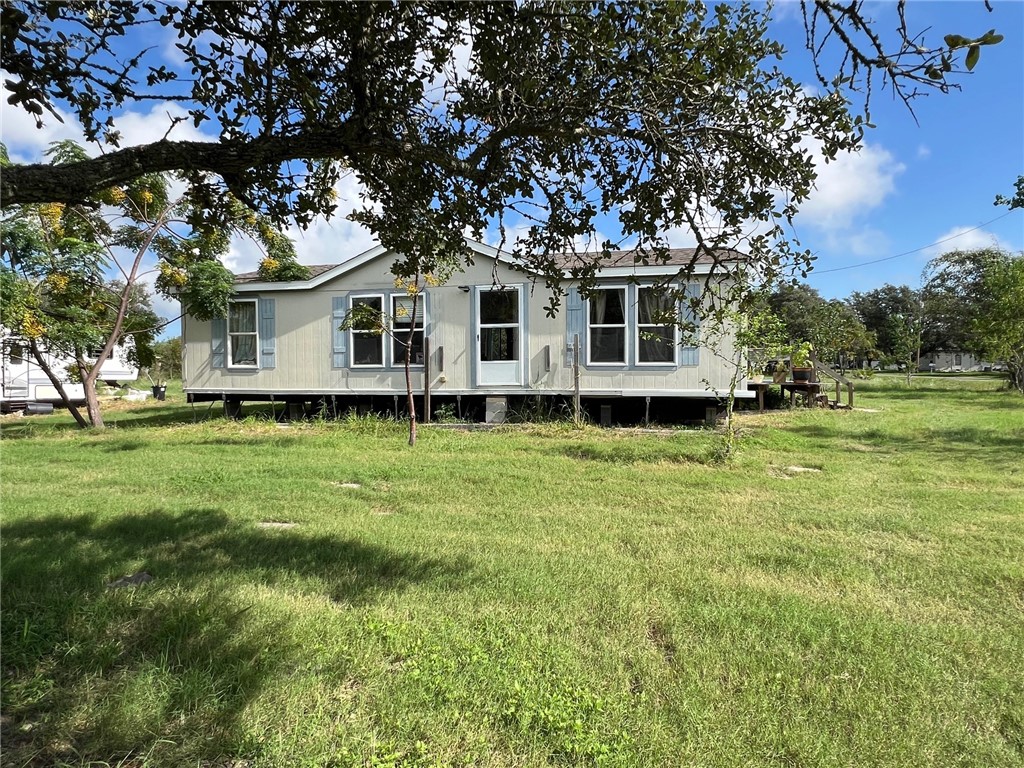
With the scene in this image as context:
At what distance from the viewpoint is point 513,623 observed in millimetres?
2998

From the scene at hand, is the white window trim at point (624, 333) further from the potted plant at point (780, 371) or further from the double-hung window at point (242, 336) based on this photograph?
the double-hung window at point (242, 336)

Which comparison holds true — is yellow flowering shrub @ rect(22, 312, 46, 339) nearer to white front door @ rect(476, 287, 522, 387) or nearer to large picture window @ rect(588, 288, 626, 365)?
white front door @ rect(476, 287, 522, 387)

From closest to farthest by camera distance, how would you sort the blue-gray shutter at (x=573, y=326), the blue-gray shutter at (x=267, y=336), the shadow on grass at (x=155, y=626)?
1. the shadow on grass at (x=155, y=626)
2. the blue-gray shutter at (x=573, y=326)
3. the blue-gray shutter at (x=267, y=336)

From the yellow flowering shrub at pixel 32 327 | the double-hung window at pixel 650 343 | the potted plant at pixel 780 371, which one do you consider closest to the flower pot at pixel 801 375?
the potted plant at pixel 780 371

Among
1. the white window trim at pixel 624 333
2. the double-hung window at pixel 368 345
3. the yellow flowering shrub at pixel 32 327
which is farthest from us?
the double-hung window at pixel 368 345

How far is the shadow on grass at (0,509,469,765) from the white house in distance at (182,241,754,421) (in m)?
7.10

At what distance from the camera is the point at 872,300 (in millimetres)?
56938

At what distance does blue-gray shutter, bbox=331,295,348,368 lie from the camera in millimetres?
12352

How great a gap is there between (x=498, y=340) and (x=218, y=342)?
6.20 metres

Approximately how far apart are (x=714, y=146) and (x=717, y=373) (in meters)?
8.82

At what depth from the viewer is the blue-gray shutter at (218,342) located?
13.0 m

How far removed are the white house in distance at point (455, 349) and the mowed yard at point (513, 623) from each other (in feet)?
16.8

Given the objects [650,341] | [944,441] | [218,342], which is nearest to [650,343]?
[650,341]

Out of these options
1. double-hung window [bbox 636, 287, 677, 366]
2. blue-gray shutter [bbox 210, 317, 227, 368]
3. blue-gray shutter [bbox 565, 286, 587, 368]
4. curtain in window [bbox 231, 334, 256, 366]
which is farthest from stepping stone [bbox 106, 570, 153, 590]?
blue-gray shutter [bbox 210, 317, 227, 368]
